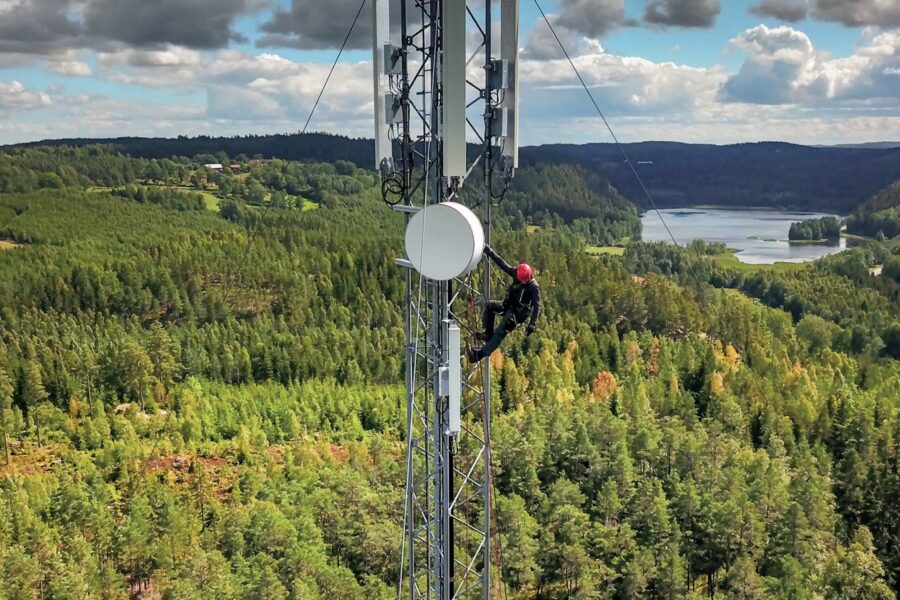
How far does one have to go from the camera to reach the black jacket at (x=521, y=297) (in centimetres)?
1134

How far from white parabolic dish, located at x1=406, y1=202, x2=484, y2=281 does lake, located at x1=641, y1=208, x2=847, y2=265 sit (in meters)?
110

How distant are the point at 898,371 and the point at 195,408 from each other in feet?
164

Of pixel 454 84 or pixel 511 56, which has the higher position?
pixel 511 56

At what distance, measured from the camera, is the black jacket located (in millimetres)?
11336

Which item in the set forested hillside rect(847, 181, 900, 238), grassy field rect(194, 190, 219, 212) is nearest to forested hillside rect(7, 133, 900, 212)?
forested hillside rect(847, 181, 900, 238)

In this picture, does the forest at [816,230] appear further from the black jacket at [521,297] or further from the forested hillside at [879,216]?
the black jacket at [521,297]

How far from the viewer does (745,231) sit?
6093 inches

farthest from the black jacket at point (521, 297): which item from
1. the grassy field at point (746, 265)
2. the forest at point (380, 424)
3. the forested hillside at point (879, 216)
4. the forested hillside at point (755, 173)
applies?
the forested hillside at point (755, 173)

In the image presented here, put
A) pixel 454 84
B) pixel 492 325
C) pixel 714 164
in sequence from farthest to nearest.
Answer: pixel 714 164 < pixel 492 325 < pixel 454 84

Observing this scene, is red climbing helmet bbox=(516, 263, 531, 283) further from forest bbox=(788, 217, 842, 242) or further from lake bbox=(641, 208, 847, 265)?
forest bbox=(788, 217, 842, 242)

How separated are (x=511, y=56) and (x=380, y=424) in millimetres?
39753

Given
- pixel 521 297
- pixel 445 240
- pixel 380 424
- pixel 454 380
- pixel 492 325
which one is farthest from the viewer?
pixel 380 424

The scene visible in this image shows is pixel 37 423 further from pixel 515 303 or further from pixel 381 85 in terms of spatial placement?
pixel 515 303

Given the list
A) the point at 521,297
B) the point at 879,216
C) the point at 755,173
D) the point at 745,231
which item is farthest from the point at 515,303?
the point at 755,173
